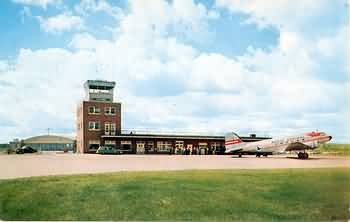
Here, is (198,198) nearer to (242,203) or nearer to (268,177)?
(242,203)

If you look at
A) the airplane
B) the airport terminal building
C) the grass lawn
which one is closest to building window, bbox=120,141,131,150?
the airport terminal building

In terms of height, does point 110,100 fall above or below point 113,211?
above

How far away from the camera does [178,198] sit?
10008 millimetres

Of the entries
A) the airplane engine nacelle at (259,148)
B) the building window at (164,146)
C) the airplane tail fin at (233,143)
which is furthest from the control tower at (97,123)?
the airplane engine nacelle at (259,148)

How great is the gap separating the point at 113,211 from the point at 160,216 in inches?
44.5

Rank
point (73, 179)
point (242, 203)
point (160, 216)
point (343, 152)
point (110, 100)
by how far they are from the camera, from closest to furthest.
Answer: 1. point (160, 216)
2. point (242, 203)
3. point (343, 152)
4. point (73, 179)
5. point (110, 100)

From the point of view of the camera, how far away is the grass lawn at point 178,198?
30.8 feet

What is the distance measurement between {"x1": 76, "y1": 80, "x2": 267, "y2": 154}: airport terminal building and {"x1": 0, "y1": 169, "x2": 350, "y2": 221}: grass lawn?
64.5 ft

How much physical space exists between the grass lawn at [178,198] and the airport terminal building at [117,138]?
19657 mm

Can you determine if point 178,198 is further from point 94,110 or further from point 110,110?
point 94,110

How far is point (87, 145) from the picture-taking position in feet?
109

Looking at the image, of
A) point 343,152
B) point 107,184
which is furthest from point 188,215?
point 343,152

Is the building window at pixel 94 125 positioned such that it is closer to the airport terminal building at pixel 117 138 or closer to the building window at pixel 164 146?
the airport terminal building at pixel 117 138

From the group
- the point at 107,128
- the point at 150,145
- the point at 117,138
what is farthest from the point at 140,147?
the point at 107,128
